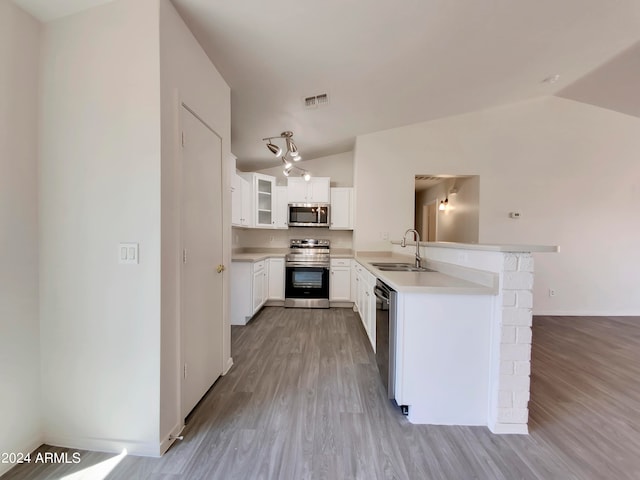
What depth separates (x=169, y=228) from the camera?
4.71 ft

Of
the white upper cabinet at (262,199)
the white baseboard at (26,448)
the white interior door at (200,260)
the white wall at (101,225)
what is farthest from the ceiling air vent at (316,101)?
the white baseboard at (26,448)

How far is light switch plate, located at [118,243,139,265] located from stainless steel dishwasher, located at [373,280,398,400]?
160cm

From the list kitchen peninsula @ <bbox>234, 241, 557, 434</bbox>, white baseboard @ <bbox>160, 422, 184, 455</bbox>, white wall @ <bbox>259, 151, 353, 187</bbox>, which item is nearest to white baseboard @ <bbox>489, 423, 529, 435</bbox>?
kitchen peninsula @ <bbox>234, 241, 557, 434</bbox>

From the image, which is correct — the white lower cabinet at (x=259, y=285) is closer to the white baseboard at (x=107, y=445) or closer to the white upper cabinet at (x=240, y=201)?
the white upper cabinet at (x=240, y=201)

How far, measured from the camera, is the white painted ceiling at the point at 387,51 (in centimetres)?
163

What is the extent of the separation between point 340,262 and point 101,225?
319 cm

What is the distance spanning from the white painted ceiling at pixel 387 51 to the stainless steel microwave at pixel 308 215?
1197 mm

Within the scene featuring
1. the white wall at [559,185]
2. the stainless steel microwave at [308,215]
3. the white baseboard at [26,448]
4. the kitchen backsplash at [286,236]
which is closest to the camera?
the white baseboard at [26,448]

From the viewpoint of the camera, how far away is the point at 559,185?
155 inches

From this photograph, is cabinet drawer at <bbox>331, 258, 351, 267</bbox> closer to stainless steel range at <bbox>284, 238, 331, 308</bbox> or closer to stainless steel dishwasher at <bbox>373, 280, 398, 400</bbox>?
stainless steel range at <bbox>284, 238, 331, 308</bbox>

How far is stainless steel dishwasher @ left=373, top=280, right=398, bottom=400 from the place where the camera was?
173cm

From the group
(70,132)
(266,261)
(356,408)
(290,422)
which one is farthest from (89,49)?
(266,261)

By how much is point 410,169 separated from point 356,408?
3.48 metres

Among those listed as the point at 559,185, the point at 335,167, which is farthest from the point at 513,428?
the point at 335,167
